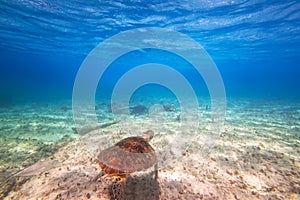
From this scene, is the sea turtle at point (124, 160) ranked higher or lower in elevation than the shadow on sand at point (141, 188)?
higher

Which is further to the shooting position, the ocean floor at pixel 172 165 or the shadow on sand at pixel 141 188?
the ocean floor at pixel 172 165

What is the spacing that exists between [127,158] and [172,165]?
2240 mm

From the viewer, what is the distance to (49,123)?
1138 cm

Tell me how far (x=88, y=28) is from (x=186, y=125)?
1797cm

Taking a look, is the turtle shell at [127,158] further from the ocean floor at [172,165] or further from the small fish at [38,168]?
the small fish at [38,168]

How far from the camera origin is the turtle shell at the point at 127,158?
11.6 ft

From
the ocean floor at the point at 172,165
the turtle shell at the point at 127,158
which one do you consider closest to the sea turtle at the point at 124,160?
the turtle shell at the point at 127,158

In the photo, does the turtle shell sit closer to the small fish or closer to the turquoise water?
the turquoise water

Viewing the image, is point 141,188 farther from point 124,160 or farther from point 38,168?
point 38,168

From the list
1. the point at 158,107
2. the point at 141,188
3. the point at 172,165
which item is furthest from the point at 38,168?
the point at 158,107

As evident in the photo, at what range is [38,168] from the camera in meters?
5.31

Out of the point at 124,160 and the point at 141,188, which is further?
the point at 141,188

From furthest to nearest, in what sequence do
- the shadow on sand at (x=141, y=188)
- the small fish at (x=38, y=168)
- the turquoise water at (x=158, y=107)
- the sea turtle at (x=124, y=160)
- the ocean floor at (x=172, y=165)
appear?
1. the turquoise water at (x=158, y=107)
2. the small fish at (x=38, y=168)
3. the ocean floor at (x=172, y=165)
4. the shadow on sand at (x=141, y=188)
5. the sea turtle at (x=124, y=160)

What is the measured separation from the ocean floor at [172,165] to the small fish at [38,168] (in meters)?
0.03
